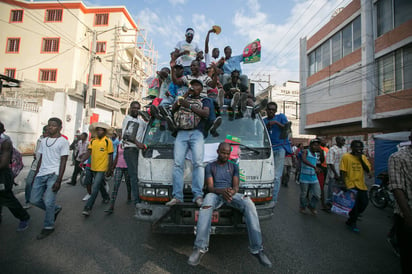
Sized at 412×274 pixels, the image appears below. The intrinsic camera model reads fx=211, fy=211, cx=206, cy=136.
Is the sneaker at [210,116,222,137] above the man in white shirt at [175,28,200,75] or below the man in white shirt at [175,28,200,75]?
below

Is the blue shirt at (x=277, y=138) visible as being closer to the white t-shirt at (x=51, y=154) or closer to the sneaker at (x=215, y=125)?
the sneaker at (x=215, y=125)

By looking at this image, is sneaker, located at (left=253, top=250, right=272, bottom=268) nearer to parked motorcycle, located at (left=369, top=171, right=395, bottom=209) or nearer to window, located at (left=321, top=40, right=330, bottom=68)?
parked motorcycle, located at (left=369, top=171, right=395, bottom=209)

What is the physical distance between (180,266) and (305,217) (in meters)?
3.19

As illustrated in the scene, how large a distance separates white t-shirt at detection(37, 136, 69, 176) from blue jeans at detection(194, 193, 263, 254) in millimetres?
2598

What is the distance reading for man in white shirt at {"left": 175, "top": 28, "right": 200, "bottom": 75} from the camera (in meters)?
5.30

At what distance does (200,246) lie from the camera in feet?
7.68

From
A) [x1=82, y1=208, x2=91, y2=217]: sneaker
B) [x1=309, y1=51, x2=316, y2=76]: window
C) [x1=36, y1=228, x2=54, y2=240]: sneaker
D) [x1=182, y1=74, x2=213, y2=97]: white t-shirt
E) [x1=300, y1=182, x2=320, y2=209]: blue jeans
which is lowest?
[x1=36, y1=228, x2=54, y2=240]: sneaker

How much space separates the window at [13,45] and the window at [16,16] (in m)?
2.30

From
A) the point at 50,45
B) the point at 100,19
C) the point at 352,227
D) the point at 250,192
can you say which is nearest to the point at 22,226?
the point at 250,192

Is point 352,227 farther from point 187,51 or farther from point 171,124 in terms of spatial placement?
point 187,51

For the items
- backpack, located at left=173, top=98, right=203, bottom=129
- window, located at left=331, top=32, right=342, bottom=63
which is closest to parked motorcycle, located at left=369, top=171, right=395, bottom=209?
backpack, located at left=173, top=98, right=203, bottom=129

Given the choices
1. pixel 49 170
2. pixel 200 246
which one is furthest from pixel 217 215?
pixel 49 170

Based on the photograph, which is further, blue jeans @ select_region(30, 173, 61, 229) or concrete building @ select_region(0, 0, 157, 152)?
concrete building @ select_region(0, 0, 157, 152)

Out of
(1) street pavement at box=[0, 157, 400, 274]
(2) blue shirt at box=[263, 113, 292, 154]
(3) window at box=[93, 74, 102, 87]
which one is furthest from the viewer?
(3) window at box=[93, 74, 102, 87]
